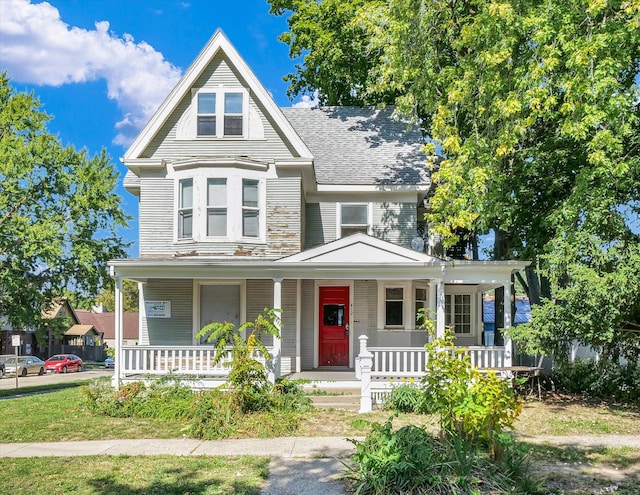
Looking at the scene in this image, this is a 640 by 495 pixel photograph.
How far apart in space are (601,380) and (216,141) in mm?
12127

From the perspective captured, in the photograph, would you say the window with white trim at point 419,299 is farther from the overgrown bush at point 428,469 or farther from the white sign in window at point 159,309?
the overgrown bush at point 428,469

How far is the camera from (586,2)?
480 inches

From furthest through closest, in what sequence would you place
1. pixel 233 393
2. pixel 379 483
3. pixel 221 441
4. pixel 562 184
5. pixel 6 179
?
pixel 6 179, pixel 562 184, pixel 233 393, pixel 221 441, pixel 379 483

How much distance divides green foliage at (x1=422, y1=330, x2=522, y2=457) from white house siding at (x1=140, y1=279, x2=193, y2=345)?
9349mm

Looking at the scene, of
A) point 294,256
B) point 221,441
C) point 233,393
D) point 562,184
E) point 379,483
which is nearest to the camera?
point 379,483

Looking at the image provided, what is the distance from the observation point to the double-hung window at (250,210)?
14742mm

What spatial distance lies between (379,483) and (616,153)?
1003 cm

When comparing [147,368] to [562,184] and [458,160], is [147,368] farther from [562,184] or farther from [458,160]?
[562,184]

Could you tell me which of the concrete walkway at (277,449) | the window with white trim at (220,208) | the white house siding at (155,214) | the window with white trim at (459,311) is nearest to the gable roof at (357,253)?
the window with white trim at (220,208)

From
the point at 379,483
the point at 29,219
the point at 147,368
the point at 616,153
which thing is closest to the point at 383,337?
the point at 147,368

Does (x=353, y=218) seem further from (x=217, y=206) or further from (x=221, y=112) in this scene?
(x=221, y=112)

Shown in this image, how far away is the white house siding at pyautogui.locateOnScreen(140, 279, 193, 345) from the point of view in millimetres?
14961

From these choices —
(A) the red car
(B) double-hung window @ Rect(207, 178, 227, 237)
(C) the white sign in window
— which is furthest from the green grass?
(A) the red car

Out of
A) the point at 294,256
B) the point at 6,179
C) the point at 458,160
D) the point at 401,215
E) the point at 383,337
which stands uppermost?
the point at 6,179
